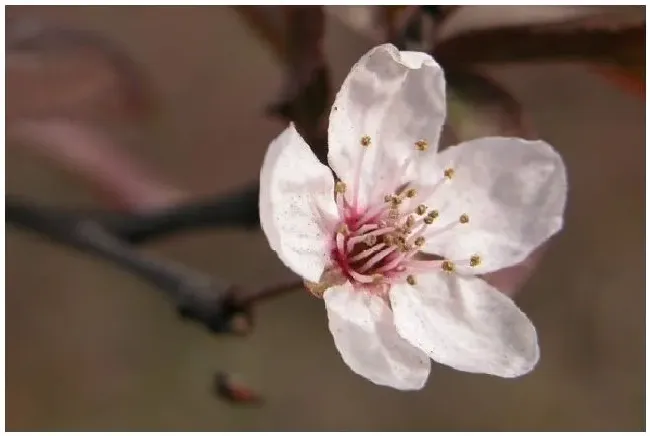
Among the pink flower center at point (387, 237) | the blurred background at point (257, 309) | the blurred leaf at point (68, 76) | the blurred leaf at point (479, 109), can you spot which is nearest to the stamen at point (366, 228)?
the pink flower center at point (387, 237)

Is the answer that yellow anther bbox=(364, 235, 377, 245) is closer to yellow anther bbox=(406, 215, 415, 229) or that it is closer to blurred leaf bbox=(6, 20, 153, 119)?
yellow anther bbox=(406, 215, 415, 229)

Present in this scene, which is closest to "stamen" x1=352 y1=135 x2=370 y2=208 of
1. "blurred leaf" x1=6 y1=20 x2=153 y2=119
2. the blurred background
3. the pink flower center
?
the pink flower center

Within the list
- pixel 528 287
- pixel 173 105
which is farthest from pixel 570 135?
pixel 173 105

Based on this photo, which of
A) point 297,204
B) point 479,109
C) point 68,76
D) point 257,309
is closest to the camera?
point 297,204

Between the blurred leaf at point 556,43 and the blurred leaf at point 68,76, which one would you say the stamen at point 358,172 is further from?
the blurred leaf at point 68,76

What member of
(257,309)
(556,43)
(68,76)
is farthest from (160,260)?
(257,309)

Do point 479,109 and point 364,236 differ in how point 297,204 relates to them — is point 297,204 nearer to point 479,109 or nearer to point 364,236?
point 364,236
